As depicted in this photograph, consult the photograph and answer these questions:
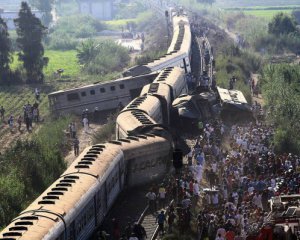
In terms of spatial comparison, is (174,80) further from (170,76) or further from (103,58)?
(103,58)

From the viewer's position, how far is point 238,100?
132 ft

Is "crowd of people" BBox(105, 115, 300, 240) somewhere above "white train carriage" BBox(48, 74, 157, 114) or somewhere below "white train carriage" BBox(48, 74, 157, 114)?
above

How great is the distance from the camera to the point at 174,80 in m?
41.2

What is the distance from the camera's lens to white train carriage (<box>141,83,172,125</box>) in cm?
3578

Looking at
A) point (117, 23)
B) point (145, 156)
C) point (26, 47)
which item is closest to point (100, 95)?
point (145, 156)

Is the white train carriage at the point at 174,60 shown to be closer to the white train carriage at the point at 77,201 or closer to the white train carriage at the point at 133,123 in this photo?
the white train carriage at the point at 133,123

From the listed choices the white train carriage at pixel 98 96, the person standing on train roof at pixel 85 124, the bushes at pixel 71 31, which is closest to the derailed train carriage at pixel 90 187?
the person standing on train roof at pixel 85 124

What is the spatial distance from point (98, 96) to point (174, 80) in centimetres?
504

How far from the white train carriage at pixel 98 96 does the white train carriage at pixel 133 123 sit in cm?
1118

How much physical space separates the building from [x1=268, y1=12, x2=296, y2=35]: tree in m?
71.5

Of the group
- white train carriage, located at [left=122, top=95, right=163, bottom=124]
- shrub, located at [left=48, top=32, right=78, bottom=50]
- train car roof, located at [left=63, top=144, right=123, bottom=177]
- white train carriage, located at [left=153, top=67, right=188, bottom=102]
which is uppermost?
train car roof, located at [left=63, top=144, right=123, bottom=177]

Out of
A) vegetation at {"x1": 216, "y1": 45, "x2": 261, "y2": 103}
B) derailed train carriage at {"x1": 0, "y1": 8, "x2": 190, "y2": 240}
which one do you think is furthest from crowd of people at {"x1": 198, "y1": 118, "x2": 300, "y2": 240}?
vegetation at {"x1": 216, "y1": 45, "x2": 261, "y2": 103}

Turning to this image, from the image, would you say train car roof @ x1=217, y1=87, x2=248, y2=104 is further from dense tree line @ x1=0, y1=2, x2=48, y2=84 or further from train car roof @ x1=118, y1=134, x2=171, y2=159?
dense tree line @ x1=0, y1=2, x2=48, y2=84

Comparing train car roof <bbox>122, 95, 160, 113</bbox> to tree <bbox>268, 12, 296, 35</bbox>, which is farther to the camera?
tree <bbox>268, 12, 296, 35</bbox>
